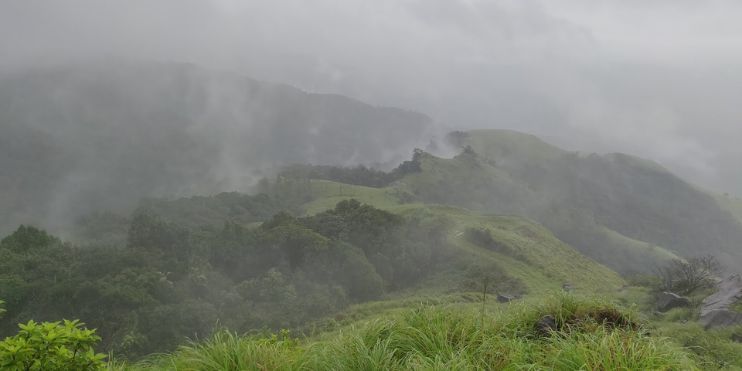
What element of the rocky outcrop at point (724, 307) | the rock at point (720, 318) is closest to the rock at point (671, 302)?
the rocky outcrop at point (724, 307)

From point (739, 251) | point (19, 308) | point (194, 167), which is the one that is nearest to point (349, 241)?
point (19, 308)

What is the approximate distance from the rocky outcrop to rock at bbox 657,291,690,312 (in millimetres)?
2161

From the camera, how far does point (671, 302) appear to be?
25156mm

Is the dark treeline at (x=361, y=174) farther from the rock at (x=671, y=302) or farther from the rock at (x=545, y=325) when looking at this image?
the rock at (x=545, y=325)

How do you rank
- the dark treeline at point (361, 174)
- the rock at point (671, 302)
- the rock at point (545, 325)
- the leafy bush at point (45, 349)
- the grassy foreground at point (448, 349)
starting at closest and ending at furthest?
1. the leafy bush at point (45, 349)
2. the grassy foreground at point (448, 349)
3. the rock at point (545, 325)
4. the rock at point (671, 302)
5. the dark treeline at point (361, 174)

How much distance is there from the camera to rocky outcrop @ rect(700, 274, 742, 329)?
1681cm

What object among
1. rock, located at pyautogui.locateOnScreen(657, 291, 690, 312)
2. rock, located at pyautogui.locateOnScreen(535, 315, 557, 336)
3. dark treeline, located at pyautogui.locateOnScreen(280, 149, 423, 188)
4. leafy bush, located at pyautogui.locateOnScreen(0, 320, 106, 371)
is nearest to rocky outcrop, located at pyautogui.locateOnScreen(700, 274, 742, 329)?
rock, located at pyautogui.locateOnScreen(657, 291, 690, 312)

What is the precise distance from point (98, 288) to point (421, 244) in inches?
1369

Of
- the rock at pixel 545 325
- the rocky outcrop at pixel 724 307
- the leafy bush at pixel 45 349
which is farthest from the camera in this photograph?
the rocky outcrop at pixel 724 307

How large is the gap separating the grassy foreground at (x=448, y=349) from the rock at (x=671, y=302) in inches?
718

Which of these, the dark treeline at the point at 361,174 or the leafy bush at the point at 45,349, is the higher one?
the dark treeline at the point at 361,174

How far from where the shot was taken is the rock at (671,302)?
80.0 ft

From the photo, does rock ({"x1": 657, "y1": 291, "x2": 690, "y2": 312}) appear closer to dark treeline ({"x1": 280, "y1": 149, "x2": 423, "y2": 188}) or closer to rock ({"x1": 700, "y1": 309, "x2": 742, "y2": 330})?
rock ({"x1": 700, "y1": 309, "x2": 742, "y2": 330})

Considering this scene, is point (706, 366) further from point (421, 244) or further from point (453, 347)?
point (421, 244)
